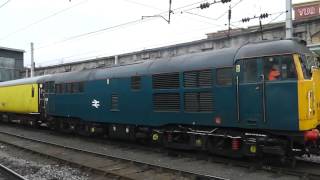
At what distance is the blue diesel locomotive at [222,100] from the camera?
11.0m

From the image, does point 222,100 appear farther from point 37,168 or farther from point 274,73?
point 37,168

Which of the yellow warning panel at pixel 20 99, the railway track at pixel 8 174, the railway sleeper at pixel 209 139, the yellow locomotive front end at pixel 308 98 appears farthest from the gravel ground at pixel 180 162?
the yellow warning panel at pixel 20 99

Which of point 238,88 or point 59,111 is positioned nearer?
point 238,88

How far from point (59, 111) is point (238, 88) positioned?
12.7 metres

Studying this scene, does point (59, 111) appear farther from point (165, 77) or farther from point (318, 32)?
point (318, 32)

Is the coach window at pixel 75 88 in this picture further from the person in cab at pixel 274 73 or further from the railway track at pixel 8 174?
the person in cab at pixel 274 73

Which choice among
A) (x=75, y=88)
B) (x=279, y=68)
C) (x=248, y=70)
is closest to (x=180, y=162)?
(x=248, y=70)

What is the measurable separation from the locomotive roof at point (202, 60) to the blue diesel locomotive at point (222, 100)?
3 centimetres

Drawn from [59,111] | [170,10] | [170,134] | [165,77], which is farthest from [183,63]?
[59,111]

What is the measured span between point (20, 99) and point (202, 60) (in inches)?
753

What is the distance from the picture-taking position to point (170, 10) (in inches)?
817

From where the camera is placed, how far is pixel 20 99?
2925cm

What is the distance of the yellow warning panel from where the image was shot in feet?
87.6

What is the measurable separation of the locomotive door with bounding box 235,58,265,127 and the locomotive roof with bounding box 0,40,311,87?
0.94 feet
